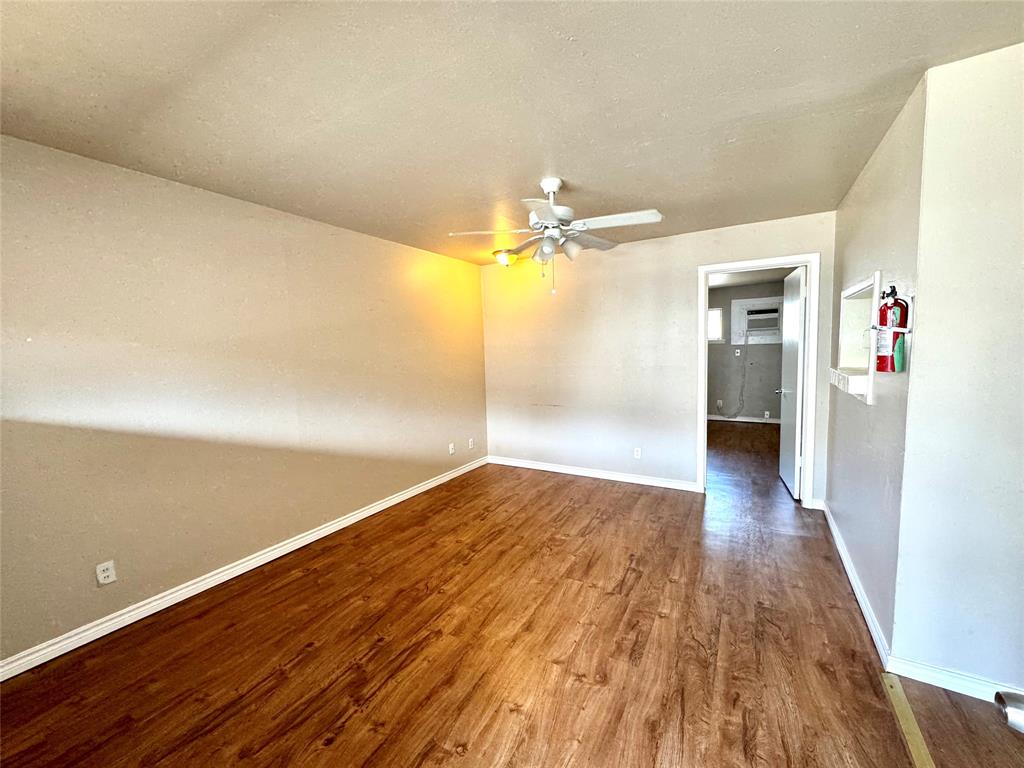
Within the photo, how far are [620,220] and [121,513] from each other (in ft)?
10.7

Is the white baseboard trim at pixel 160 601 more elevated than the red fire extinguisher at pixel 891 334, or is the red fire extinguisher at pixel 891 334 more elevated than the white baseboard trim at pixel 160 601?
the red fire extinguisher at pixel 891 334

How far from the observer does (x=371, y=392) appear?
11.8 feet

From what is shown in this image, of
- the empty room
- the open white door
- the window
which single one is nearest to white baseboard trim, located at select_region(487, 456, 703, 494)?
the empty room

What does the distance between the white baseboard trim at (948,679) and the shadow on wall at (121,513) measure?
355 cm

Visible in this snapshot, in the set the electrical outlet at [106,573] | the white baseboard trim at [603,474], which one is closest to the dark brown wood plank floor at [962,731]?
the white baseboard trim at [603,474]

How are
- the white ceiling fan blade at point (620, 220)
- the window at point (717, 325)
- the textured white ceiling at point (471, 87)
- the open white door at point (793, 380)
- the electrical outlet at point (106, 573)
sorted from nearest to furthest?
the textured white ceiling at point (471, 87) → the electrical outlet at point (106, 573) → the white ceiling fan blade at point (620, 220) → the open white door at point (793, 380) → the window at point (717, 325)

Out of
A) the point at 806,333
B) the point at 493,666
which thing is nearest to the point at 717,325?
the point at 806,333

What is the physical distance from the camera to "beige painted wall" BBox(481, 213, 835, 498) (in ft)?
11.8

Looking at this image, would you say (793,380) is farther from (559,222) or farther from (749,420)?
(749,420)

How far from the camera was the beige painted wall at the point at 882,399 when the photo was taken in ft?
5.56

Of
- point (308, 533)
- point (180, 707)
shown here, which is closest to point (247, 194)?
point (308, 533)

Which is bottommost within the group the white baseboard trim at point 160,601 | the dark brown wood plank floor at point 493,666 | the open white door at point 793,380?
the dark brown wood plank floor at point 493,666

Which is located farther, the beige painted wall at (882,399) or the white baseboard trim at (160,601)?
the white baseboard trim at (160,601)

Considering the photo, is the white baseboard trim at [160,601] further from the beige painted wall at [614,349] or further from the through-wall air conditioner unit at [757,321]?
the through-wall air conditioner unit at [757,321]
